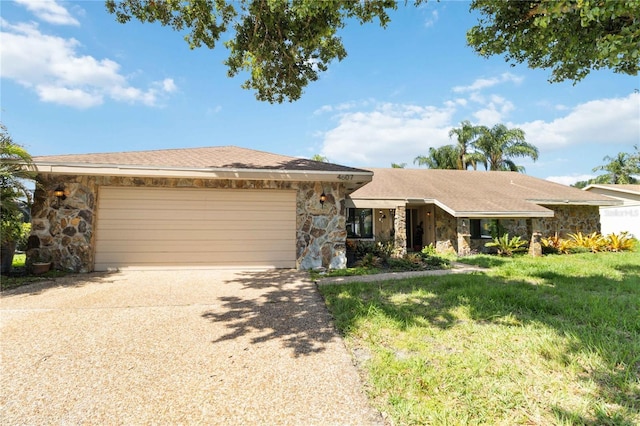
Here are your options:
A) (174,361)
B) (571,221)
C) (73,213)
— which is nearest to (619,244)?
(571,221)

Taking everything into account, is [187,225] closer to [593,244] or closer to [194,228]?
[194,228]

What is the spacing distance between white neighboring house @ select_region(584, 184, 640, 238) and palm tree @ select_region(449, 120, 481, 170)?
8.72 m

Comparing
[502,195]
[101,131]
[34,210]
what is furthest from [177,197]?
[502,195]

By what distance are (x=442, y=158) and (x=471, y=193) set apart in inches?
512

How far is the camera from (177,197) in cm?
795

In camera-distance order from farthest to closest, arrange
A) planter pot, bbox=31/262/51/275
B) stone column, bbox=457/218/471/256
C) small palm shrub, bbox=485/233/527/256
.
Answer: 1. stone column, bbox=457/218/471/256
2. small palm shrub, bbox=485/233/527/256
3. planter pot, bbox=31/262/51/275

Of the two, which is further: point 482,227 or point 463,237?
point 482,227

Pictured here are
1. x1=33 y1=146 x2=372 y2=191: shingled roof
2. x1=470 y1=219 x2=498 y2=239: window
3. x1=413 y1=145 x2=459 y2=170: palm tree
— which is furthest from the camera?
x1=413 y1=145 x2=459 y2=170: palm tree

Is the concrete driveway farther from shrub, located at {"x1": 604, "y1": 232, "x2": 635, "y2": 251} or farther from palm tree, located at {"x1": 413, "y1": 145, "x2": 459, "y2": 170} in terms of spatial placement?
palm tree, located at {"x1": 413, "y1": 145, "x2": 459, "y2": 170}

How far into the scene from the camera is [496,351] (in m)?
3.11

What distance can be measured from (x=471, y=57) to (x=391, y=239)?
327 inches

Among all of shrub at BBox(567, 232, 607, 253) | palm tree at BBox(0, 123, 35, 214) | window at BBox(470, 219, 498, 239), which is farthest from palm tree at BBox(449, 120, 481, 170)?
palm tree at BBox(0, 123, 35, 214)

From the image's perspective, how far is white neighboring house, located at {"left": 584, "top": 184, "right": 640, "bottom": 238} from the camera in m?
18.4

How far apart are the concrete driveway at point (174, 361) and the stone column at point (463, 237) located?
9790 millimetres
